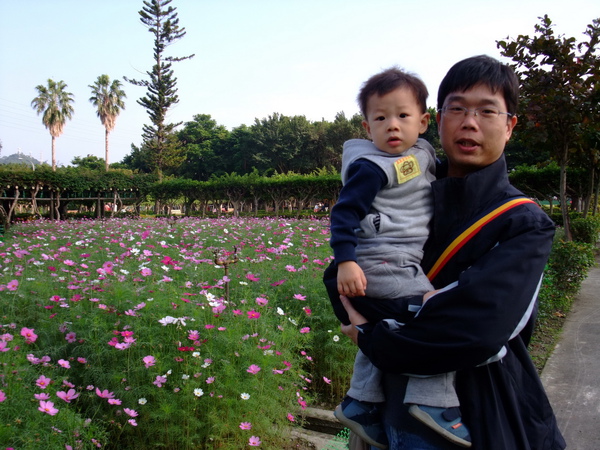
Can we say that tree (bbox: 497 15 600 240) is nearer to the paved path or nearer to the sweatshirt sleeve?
the paved path

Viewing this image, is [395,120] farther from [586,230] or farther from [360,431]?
[586,230]

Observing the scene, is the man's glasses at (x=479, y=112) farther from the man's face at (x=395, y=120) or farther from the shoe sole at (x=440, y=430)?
the shoe sole at (x=440, y=430)

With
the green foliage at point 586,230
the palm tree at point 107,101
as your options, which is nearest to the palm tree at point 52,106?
the palm tree at point 107,101

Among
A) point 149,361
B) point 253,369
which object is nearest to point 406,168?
point 253,369

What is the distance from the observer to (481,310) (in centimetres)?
98

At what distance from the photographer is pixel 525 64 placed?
28.9 ft

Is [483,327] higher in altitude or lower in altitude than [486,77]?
lower

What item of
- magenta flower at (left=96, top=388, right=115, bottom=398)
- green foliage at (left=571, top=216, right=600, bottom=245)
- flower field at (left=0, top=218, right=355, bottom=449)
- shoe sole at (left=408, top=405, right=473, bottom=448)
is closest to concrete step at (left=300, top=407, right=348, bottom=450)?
flower field at (left=0, top=218, right=355, bottom=449)

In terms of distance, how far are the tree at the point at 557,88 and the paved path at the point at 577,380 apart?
3766 mm

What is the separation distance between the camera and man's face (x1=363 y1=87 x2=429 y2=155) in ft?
4.53

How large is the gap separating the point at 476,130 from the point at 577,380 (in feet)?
11.0

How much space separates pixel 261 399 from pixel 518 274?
1.90 metres

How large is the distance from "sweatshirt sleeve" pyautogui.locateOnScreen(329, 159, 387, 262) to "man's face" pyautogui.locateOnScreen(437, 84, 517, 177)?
204 millimetres

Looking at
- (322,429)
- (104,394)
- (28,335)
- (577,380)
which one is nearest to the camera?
(104,394)
